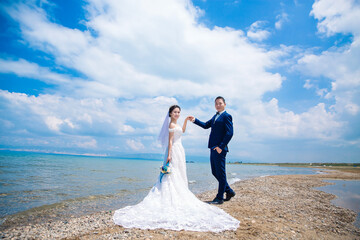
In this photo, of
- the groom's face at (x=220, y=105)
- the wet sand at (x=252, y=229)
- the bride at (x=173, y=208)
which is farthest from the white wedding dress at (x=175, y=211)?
the groom's face at (x=220, y=105)

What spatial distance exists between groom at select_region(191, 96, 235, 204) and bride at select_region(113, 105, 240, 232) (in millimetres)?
1153

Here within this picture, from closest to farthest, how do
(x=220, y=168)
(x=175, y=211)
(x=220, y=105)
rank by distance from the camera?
(x=175, y=211) < (x=220, y=168) < (x=220, y=105)

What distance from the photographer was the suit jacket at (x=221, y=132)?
629 centimetres

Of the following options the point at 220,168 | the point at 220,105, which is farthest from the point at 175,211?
the point at 220,105

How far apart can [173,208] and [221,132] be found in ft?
9.80

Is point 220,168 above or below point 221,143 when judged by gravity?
below

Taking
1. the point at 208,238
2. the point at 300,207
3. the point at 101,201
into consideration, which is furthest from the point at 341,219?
the point at 101,201

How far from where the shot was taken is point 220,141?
6559mm

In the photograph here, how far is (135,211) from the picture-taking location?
4852 mm

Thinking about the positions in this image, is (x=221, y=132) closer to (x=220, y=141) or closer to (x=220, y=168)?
(x=220, y=141)

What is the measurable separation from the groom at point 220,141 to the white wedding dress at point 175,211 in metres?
1.21

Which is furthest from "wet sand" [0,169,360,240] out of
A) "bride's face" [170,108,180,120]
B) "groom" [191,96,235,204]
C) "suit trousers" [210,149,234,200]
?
"bride's face" [170,108,180,120]

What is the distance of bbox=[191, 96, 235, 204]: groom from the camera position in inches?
249

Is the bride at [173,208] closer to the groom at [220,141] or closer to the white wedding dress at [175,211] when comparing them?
the white wedding dress at [175,211]
